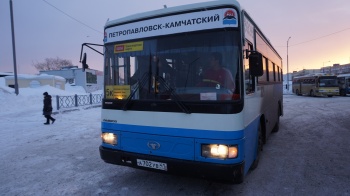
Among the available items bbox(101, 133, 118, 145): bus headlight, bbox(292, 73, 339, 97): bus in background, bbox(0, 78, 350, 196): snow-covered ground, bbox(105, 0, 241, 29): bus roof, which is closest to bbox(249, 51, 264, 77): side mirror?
bbox(105, 0, 241, 29): bus roof

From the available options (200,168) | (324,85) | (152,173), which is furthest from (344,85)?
(200,168)

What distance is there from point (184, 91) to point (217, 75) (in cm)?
55

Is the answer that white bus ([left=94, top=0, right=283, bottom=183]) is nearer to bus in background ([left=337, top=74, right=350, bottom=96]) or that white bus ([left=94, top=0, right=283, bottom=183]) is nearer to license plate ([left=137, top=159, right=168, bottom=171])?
license plate ([left=137, top=159, right=168, bottom=171])

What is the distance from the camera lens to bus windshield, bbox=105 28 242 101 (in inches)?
156

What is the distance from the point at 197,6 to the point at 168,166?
8.14ft

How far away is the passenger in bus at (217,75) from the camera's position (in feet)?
12.9

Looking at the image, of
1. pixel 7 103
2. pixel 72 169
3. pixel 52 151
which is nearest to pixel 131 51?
pixel 72 169

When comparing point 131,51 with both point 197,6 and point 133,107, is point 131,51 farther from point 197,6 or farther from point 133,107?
point 197,6

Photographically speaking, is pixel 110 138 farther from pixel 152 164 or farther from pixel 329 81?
pixel 329 81

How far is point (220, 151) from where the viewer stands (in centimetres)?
391

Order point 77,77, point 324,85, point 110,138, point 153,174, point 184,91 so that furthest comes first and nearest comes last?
1. point 77,77
2. point 324,85
3. point 153,174
4. point 110,138
5. point 184,91

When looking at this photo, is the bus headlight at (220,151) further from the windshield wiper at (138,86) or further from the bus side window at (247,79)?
the windshield wiper at (138,86)

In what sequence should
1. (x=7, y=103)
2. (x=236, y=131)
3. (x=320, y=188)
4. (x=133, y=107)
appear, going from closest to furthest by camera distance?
(x=236, y=131)
(x=133, y=107)
(x=320, y=188)
(x=7, y=103)

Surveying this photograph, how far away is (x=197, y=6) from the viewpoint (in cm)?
417
